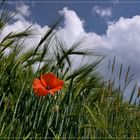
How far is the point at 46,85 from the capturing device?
264 cm

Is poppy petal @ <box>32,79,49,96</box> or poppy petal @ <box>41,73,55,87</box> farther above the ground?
poppy petal @ <box>41,73,55,87</box>

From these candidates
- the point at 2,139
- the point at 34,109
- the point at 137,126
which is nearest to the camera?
the point at 2,139

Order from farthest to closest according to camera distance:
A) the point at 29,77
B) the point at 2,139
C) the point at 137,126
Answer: the point at 137,126 < the point at 29,77 < the point at 2,139

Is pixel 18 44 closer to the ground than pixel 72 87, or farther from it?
farther from it

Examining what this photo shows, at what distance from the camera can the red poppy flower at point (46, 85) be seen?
8.46 ft

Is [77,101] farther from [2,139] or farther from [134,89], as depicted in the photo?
[2,139]

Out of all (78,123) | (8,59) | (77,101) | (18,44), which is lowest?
(78,123)

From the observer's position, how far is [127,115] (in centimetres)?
352

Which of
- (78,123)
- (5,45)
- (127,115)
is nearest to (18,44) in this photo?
(5,45)

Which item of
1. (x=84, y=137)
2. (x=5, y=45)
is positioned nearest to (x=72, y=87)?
(x=84, y=137)

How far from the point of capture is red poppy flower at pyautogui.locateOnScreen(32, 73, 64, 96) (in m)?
2.58

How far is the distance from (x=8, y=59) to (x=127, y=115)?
1191 millimetres

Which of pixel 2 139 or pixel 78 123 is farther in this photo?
pixel 78 123

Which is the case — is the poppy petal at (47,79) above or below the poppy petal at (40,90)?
above
